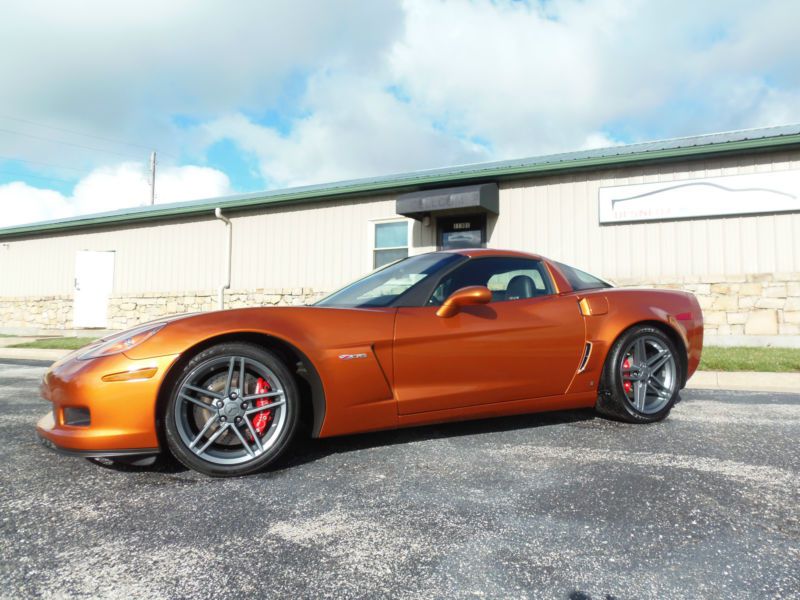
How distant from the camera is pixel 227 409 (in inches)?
97.1

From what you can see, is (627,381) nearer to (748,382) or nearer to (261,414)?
(261,414)

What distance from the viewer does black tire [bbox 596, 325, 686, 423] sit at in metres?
3.41

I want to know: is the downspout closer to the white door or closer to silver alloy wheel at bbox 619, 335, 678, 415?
the white door

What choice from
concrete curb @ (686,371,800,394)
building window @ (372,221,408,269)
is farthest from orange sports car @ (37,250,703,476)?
building window @ (372,221,408,269)

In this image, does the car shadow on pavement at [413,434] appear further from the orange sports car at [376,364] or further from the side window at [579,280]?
the side window at [579,280]

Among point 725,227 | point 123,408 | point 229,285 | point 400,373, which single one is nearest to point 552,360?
point 400,373

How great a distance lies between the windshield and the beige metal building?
6.42 metres

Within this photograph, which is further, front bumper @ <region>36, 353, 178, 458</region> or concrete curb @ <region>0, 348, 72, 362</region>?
concrete curb @ <region>0, 348, 72, 362</region>

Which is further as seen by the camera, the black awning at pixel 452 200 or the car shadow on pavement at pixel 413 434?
the black awning at pixel 452 200

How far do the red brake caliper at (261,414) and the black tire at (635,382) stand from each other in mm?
2202

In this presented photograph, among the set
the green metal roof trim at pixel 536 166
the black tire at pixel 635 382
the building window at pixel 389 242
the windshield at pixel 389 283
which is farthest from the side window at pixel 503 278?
the building window at pixel 389 242

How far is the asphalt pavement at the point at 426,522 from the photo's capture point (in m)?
1.50

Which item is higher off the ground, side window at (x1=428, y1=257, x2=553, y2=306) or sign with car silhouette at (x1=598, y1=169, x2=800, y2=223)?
sign with car silhouette at (x1=598, y1=169, x2=800, y2=223)

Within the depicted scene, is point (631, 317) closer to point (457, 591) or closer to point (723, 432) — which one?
point (723, 432)
